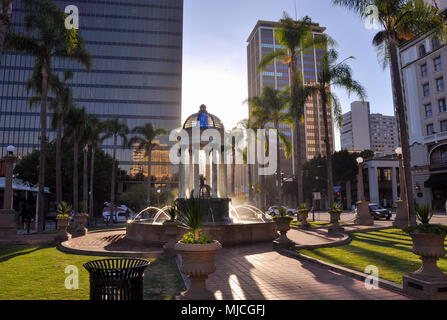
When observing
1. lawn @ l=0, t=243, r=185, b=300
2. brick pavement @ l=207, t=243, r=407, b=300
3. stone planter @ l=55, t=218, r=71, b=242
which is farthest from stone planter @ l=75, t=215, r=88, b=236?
brick pavement @ l=207, t=243, r=407, b=300

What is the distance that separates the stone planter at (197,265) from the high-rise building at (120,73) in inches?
2747

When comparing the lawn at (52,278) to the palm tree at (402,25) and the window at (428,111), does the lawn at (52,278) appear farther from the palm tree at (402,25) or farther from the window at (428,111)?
the window at (428,111)

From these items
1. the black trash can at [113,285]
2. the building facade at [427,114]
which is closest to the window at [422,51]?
the building facade at [427,114]

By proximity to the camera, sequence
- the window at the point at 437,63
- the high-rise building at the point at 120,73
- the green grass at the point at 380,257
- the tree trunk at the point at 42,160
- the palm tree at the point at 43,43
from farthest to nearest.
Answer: the high-rise building at the point at 120,73
the window at the point at 437,63
the tree trunk at the point at 42,160
the palm tree at the point at 43,43
the green grass at the point at 380,257

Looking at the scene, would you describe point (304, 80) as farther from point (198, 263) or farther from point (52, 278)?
point (198, 263)

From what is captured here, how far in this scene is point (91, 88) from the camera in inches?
2805

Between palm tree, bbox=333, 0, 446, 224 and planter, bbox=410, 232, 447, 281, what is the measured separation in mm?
11912

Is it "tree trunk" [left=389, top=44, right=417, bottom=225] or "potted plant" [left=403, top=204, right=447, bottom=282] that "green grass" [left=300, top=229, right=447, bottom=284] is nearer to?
"potted plant" [left=403, top=204, right=447, bottom=282]

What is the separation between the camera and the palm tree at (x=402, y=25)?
16531 millimetres

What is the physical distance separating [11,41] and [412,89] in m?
50.6

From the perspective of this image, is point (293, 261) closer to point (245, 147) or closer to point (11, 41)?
point (11, 41)

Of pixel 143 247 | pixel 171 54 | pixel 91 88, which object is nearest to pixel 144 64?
pixel 171 54

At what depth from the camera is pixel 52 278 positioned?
747cm

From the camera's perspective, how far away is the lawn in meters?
6.05
